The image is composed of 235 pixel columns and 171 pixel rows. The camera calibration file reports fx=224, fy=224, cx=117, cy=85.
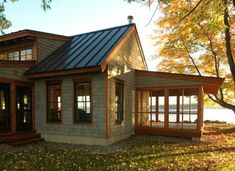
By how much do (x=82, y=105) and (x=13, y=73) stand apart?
4.23 meters

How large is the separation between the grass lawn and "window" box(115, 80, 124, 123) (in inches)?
79.1

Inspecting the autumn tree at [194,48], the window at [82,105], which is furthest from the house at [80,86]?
the autumn tree at [194,48]

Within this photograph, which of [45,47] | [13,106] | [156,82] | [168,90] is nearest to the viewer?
[13,106]

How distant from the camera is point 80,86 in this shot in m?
12.2

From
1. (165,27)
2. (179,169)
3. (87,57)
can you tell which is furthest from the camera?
(165,27)

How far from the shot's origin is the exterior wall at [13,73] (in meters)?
11.6

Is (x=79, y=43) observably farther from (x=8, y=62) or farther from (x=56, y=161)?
(x=56, y=161)

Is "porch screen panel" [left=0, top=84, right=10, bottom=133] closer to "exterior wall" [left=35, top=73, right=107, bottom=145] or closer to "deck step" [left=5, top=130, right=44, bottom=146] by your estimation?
"deck step" [left=5, top=130, right=44, bottom=146]

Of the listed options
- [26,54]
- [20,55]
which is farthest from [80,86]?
[20,55]

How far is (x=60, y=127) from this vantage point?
12133mm

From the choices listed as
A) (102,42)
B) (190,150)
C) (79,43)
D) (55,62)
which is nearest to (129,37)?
(102,42)

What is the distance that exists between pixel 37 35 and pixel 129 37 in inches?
223

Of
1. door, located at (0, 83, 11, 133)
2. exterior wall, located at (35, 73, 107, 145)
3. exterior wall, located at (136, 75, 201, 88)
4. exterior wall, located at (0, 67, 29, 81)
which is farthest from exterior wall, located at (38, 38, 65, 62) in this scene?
exterior wall, located at (136, 75, 201, 88)

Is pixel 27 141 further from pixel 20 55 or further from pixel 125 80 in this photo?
pixel 125 80
